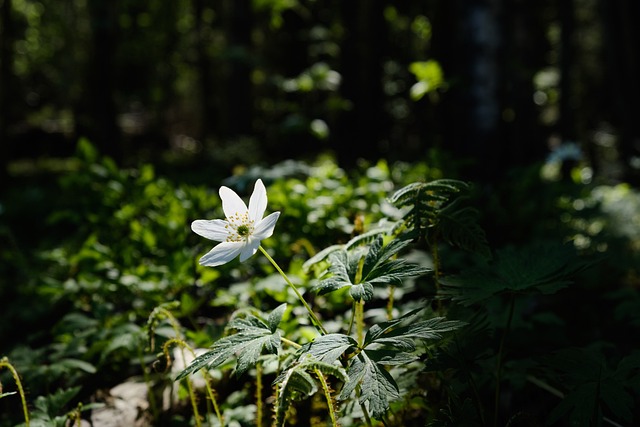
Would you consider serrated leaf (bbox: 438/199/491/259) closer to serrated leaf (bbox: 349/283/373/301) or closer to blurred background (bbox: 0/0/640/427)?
blurred background (bbox: 0/0/640/427)

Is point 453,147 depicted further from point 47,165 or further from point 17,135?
point 17,135

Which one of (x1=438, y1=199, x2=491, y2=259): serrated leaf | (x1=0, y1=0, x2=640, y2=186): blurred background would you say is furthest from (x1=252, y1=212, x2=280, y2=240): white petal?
(x1=0, y1=0, x2=640, y2=186): blurred background

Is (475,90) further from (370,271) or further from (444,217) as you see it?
A: (370,271)

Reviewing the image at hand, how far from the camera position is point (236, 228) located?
5.28 ft

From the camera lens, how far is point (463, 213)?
5.64 ft

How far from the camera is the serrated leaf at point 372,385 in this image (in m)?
1.26

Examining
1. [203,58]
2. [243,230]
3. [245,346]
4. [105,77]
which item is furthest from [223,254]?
[203,58]

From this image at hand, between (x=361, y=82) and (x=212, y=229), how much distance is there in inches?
202

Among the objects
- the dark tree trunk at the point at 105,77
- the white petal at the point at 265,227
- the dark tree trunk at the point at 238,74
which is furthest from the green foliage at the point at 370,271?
the dark tree trunk at the point at 238,74

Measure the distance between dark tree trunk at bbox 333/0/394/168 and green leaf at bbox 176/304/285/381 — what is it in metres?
4.87

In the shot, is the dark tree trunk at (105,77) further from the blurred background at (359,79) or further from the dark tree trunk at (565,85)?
the dark tree trunk at (565,85)

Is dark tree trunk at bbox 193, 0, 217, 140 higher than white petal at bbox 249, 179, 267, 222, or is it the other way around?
dark tree trunk at bbox 193, 0, 217, 140

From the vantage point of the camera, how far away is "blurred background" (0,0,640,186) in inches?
184

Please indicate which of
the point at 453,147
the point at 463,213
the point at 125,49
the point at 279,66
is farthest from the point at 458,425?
the point at 125,49
